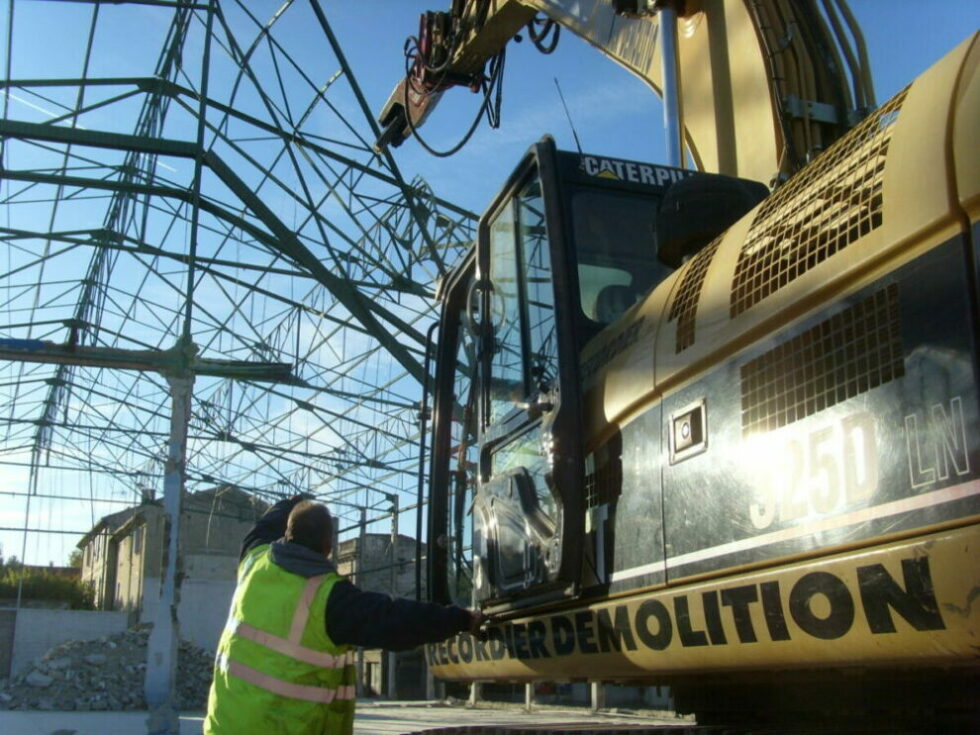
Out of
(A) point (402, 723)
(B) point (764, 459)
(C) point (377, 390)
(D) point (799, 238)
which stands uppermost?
(C) point (377, 390)

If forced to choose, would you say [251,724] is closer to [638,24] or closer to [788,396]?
[788,396]

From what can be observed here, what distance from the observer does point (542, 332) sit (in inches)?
147

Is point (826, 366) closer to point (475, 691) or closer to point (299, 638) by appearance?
point (299, 638)

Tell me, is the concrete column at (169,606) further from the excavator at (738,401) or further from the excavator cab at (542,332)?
the excavator cab at (542,332)

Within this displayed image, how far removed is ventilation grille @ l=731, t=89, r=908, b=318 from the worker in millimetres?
1527

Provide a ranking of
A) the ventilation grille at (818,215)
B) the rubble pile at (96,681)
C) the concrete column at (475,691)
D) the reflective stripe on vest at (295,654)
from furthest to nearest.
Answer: the rubble pile at (96,681)
the concrete column at (475,691)
the reflective stripe on vest at (295,654)
the ventilation grille at (818,215)

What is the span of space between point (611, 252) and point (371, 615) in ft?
5.16

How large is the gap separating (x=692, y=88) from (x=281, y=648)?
3.38 m

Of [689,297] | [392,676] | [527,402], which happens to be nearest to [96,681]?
[392,676]

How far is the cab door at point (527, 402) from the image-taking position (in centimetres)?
340

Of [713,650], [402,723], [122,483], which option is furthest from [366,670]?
Answer: [713,650]

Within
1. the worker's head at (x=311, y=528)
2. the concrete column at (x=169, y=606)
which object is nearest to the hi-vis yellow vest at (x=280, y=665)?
the worker's head at (x=311, y=528)

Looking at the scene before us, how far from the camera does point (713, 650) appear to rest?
8.63 feet

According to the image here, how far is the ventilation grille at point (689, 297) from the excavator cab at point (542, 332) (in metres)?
0.42
